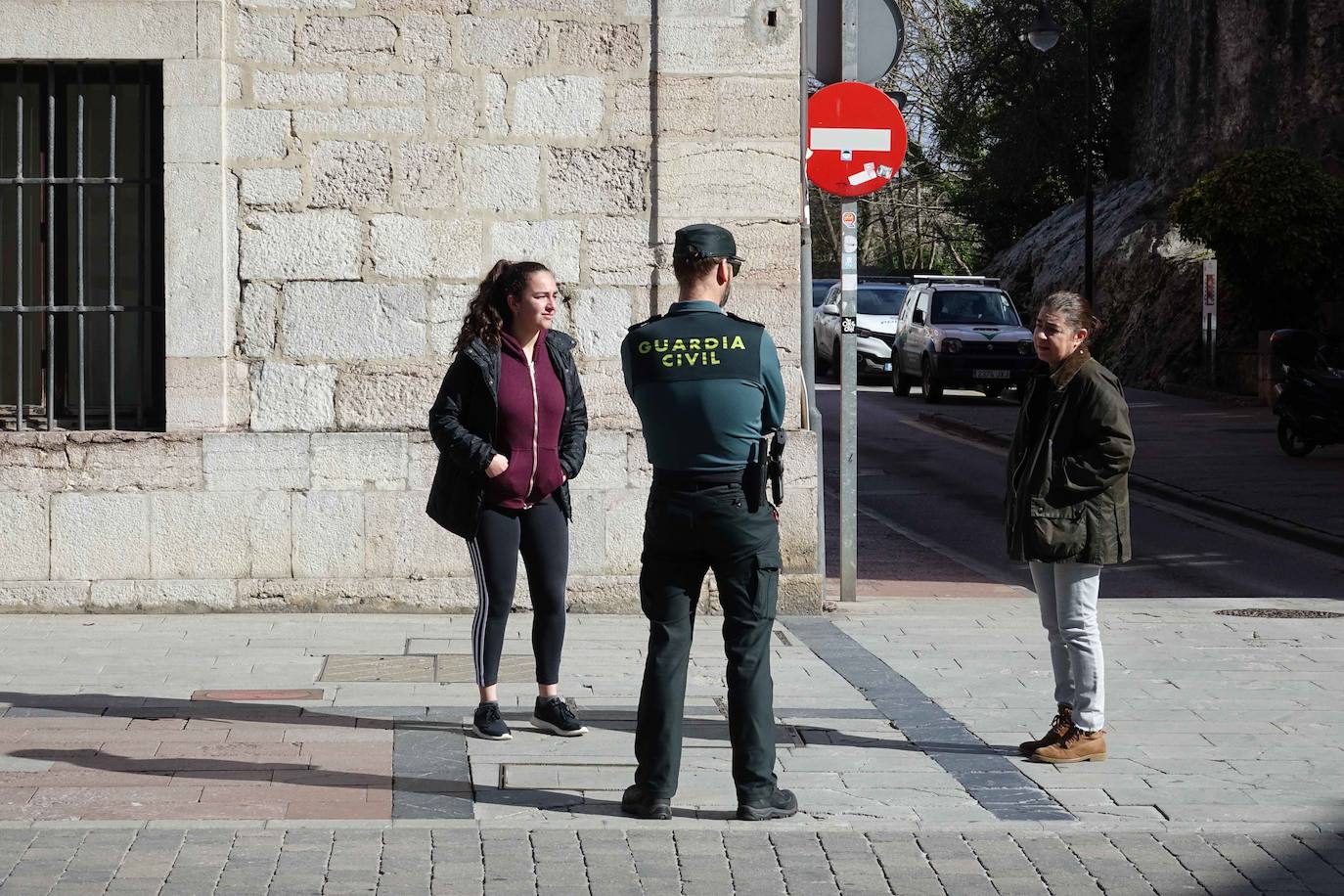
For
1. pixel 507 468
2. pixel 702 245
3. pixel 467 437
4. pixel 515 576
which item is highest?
pixel 702 245

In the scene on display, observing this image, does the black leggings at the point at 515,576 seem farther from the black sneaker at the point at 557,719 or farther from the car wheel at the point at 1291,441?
the car wheel at the point at 1291,441

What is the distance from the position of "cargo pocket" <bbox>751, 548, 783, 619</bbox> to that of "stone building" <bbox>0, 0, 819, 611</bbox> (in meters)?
3.77

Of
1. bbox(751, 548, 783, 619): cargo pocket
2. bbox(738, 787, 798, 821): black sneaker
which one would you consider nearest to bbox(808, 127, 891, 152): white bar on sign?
bbox(751, 548, 783, 619): cargo pocket

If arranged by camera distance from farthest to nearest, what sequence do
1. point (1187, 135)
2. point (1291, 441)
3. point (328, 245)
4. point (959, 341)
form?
point (1187, 135) → point (959, 341) → point (1291, 441) → point (328, 245)

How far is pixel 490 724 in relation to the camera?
6.48 metres

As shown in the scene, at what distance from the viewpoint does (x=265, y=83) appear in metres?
9.20

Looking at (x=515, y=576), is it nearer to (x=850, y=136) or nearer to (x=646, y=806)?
(x=646, y=806)

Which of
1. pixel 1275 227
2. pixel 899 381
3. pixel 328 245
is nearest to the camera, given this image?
pixel 328 245

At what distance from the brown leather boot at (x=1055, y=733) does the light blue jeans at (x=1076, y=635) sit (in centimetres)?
4

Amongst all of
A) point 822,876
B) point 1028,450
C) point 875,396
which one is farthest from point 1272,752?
point 875,396

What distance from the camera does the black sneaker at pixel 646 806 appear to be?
548cm

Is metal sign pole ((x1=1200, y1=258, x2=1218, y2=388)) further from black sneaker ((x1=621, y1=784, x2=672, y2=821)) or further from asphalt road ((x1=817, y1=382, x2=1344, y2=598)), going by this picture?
black sneaker ((x1=621, y1=784, x2=672, y2=821))

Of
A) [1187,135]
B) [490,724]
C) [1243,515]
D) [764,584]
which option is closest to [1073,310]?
[764,584]

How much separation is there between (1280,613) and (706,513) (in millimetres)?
5525
